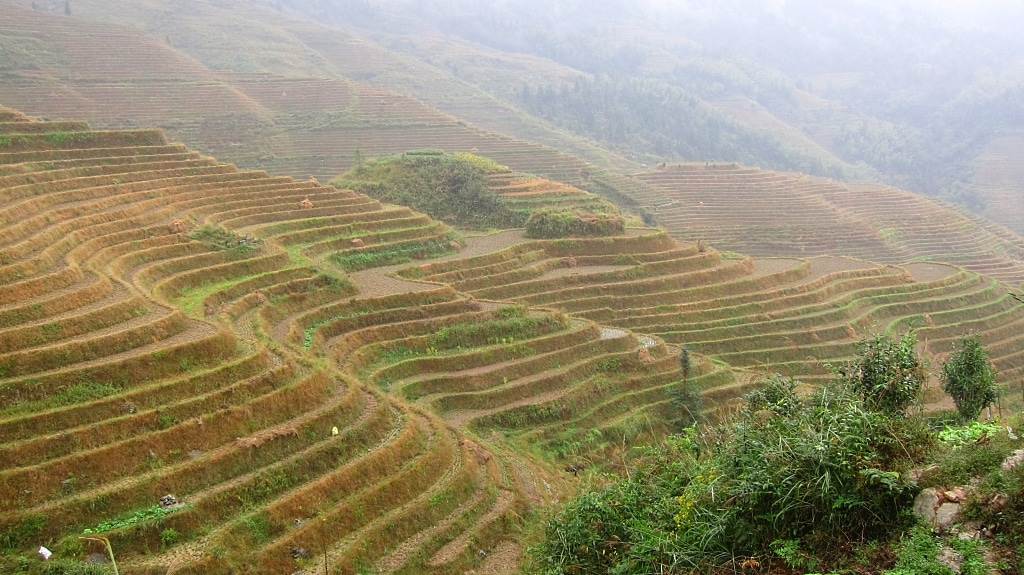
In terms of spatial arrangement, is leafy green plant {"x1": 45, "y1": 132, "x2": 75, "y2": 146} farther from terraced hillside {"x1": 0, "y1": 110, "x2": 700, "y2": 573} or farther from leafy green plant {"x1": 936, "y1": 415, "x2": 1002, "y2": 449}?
leafy green plant {"x1": 936, "y1": 415, "x2": 1002, "y2": 449}

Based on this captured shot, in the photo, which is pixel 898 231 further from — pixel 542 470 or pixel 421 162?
pixel 542 470

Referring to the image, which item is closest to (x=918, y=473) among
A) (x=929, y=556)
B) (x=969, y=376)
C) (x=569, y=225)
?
(x=929, y=556)

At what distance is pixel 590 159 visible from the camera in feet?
252

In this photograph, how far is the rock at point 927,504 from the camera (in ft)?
20.4

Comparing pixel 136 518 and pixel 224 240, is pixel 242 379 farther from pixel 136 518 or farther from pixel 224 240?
pixel 224 240

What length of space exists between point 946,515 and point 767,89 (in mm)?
149985

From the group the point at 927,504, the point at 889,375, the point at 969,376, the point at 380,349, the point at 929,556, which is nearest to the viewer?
the point at 929,556

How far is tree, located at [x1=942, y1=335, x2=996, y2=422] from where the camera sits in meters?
18.2

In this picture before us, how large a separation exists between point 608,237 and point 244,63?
67582 millimetres

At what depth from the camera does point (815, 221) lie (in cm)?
5681

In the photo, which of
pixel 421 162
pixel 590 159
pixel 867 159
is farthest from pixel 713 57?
pixel 421 162

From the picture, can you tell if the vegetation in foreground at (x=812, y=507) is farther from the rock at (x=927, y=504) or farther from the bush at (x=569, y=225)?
the bush at (x=569, y=225)

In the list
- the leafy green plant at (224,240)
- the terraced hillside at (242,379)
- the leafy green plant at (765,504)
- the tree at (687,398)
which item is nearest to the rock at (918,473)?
the leafy green plant at (765,504)

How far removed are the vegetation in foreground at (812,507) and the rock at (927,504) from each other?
0.07m
